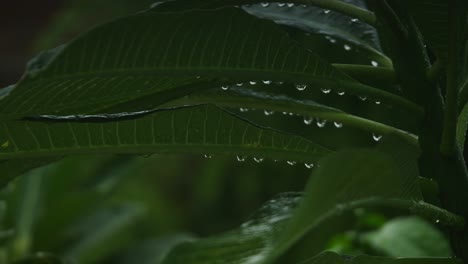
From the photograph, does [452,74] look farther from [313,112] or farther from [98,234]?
[98,234]

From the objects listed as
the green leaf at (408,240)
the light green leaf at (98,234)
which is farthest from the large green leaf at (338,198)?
the light green leaf at (98,234)

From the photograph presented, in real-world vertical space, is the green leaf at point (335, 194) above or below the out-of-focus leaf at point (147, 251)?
above

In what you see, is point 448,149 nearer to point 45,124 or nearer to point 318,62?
point 318,62

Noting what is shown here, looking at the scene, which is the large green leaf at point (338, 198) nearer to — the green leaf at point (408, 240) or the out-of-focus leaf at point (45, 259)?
the out-of-focus leaf at point (45, 259)

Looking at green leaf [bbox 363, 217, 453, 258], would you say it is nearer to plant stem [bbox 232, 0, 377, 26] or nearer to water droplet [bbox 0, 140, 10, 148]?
plant stem [bbox 232, 0, 377, 26]

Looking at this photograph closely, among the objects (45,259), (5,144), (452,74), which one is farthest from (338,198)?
(45,259)

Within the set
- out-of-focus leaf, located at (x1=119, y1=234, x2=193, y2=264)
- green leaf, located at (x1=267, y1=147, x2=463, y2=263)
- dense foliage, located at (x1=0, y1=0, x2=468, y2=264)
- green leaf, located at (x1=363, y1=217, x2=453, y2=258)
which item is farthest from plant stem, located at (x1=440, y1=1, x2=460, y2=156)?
out-of-focus leaf, located at (x1=119, y1=234, x2=193, y2=264)
